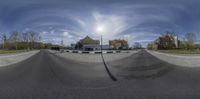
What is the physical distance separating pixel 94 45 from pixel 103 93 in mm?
3069

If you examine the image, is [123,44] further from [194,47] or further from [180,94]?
[180,94]

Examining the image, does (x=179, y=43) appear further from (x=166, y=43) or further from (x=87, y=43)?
(x=87, y=43)

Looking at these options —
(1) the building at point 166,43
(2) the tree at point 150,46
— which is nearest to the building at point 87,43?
(2) the tree at point 150,46

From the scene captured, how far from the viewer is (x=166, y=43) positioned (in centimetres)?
711

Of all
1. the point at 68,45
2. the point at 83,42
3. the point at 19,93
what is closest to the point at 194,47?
the point at 83,42

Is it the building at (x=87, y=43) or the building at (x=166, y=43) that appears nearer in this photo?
the building at (x=166, y=43)

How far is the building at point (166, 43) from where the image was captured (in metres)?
6.93

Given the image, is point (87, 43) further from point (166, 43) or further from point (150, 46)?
point (166, 43)

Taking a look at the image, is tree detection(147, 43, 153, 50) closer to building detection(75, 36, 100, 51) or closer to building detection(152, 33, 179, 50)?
building detection(152, 33, 179, 50)

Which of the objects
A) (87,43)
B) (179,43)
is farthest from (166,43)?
(87,43)

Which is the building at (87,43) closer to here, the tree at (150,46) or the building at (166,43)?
the tree at (150,46)

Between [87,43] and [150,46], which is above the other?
[87,43]

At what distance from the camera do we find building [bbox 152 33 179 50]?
693 centimetres

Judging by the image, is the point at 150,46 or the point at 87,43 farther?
the point at 87,43
